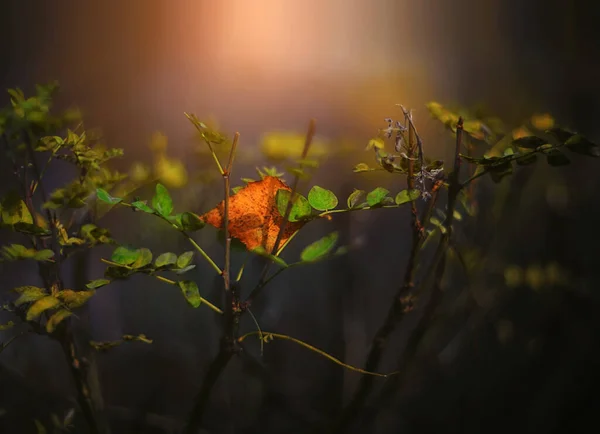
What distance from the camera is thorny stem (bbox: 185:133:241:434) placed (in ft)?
1.83

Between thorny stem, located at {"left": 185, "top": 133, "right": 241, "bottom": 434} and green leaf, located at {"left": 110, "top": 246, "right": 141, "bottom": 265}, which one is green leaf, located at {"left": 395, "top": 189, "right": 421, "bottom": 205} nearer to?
thorny stem, located at {"left": 185, "top": 133, "right": 241, "bottom": 434}

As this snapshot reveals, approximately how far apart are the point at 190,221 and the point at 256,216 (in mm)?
86

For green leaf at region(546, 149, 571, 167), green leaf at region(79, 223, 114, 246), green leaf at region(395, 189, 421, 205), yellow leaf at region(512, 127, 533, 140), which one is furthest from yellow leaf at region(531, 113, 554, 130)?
green leaf at region(79, 223, 114, 246)

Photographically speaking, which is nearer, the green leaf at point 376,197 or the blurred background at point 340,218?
the green leaf at point 376,197

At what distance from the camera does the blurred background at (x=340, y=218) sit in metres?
0.67

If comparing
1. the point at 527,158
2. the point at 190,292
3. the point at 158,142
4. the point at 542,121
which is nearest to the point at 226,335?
the point at 190,292

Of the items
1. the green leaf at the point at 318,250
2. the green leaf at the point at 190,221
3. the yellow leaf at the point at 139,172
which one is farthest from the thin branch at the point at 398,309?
the yellow leaf at the point at 139,172

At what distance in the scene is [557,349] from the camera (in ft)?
2.59

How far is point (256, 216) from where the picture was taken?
23.2 inches

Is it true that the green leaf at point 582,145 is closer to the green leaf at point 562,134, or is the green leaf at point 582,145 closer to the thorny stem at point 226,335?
the green leaf at point 562,134

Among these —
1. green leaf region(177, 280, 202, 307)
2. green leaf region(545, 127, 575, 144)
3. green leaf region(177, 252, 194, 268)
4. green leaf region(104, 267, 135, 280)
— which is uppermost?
green leaf region(545, 127, 575, 144)

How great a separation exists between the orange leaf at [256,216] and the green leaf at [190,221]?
0.14ft

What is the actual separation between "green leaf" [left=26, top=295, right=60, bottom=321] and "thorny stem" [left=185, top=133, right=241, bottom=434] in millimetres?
195

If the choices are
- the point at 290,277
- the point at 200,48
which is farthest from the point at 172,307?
the point at 200,48
